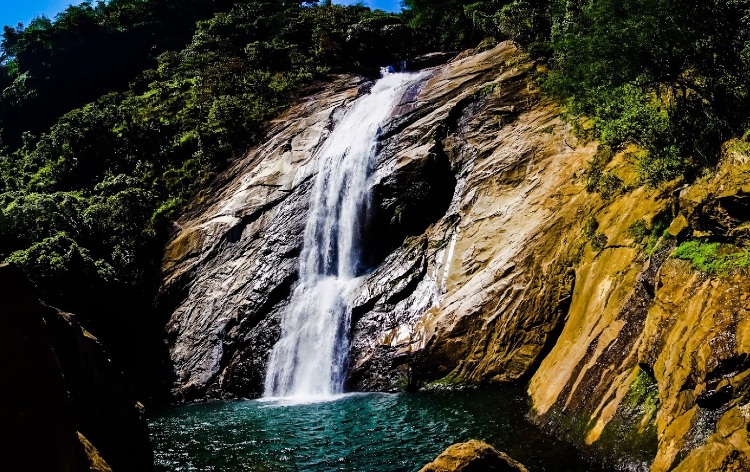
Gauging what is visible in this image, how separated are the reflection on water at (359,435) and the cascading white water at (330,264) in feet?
10.5

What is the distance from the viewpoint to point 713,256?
9539mm

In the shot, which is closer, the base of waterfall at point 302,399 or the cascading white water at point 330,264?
the base of waterfall at point 302,399

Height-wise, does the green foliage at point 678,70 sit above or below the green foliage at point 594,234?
above

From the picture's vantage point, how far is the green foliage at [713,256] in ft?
29.0

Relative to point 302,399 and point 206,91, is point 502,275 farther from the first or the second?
point 206,91

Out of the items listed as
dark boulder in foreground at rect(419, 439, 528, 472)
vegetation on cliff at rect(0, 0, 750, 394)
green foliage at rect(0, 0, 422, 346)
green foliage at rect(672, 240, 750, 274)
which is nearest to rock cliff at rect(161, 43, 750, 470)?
green foliage at rect(672, 240, 750, 274)

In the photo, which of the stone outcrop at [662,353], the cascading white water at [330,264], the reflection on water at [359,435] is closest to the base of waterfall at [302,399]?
the reflection on water at [359,435]

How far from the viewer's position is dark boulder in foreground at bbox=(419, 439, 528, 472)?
253 inches

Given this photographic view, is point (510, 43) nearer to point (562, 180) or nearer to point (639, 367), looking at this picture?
point (562, 180)

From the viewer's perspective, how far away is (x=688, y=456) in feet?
24.0

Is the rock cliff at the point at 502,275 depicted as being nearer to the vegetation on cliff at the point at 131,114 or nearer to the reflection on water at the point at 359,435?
the reflection on water at the point at 359,435

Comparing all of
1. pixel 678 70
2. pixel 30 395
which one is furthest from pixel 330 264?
pixel 30 395

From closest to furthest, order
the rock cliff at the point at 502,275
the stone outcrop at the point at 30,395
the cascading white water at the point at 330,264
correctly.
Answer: the stone outcrop at the point at 30,395
the rock cliff at the point at 502,275
the cascading white water at the point at 330,264

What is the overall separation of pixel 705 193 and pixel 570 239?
7.88 m
